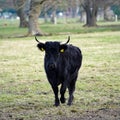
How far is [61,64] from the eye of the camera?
12.0 metres

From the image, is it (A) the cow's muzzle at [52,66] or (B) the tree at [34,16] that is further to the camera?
(B) the tree at [34,16]

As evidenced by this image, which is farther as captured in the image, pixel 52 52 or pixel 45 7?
pixel 45 7

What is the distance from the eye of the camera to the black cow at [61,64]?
37.9 ft

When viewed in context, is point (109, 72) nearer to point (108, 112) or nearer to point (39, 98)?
point (39, 98)

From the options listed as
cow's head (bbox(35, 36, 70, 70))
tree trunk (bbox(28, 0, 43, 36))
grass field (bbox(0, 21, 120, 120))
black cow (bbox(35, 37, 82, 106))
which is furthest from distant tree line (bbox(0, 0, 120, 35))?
cow's head (bbox(35, 36, 70, 70))

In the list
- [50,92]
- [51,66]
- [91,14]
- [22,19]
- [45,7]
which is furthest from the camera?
[22,19]

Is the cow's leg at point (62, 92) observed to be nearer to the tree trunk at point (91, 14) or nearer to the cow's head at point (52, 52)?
the cow's head at point (52, 52)

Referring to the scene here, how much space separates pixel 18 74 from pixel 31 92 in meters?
4.60

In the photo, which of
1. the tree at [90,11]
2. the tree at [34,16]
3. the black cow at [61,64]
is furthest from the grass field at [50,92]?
the tree at [90,11]

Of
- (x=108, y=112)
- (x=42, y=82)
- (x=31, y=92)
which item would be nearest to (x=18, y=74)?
(x=42, y=82)

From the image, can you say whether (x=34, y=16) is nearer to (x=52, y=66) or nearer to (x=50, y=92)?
(x=50, y=92)

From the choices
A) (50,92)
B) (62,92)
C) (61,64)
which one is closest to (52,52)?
(61,64)

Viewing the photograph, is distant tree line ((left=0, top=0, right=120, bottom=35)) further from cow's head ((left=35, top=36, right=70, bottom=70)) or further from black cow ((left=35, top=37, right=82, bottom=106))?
cow's head ((left=35, top=36, right=70, bottom=70))

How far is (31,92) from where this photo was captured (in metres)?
14.4
